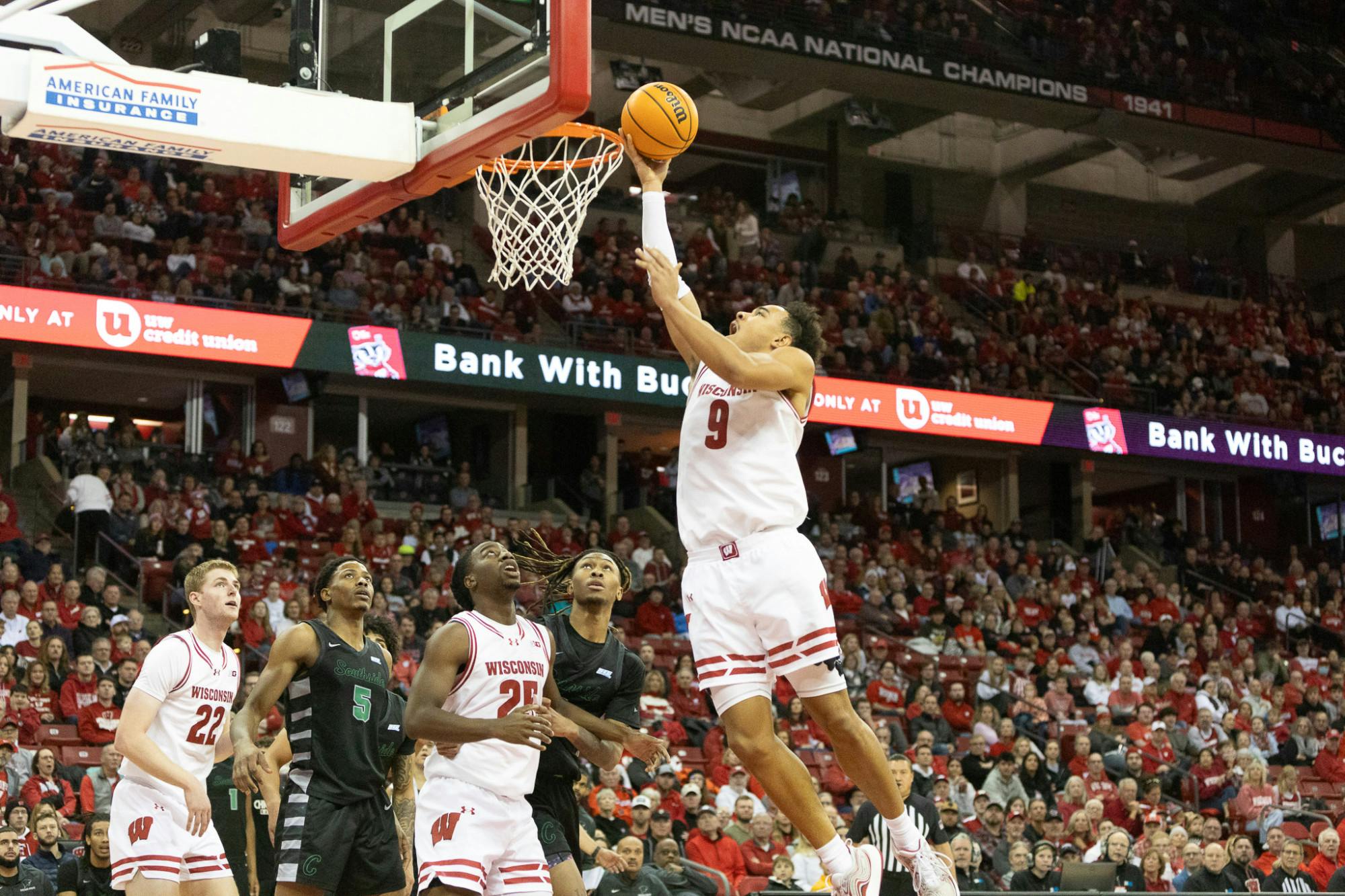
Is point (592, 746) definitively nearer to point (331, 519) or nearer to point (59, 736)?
point (59, 736)

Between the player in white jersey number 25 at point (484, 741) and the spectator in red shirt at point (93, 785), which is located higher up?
the player in white jersey number 25 at point (484, 741)

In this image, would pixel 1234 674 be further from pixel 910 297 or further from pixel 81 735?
pixel 81 735

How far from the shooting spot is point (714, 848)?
43.4 ft

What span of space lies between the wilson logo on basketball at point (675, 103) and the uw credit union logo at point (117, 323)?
45.0 feet

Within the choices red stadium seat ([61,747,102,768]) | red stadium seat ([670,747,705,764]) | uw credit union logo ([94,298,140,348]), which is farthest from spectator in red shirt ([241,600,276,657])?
uw credit union logo ([94,298,140,348])

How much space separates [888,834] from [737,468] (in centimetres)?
452

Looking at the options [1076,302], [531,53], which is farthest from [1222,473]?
[531,53]

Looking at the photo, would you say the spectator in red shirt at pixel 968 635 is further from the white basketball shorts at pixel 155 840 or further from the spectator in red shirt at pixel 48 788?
the white basketball shorts at pixel 155 840

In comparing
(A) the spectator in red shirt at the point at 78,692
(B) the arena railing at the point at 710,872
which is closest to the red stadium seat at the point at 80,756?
(A) the spectator in red shirt at the point at 78,692

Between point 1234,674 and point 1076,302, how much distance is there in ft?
30.2

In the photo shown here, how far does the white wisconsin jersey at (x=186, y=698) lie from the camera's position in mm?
7402

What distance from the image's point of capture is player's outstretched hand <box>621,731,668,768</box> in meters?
6.68

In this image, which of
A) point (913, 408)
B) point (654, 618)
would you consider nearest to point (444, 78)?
point (654, 618)

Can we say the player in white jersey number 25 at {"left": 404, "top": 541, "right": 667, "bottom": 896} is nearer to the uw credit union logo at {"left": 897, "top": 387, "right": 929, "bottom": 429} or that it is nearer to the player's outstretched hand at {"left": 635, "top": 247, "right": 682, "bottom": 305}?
the player's outstretched hand at {"left": 635, "top": 247, "right": 682, "bottom": 305}
